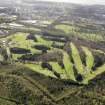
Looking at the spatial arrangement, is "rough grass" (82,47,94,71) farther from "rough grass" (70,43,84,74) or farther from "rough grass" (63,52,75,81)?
"rough grass" (63,52,75,81)

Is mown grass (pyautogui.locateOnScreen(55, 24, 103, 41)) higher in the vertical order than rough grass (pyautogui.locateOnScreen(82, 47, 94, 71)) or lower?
lower

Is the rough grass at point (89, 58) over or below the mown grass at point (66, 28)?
over

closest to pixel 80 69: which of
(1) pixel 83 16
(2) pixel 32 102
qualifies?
(2) pixel 32 102

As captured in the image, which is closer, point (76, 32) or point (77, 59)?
point (77, 59)

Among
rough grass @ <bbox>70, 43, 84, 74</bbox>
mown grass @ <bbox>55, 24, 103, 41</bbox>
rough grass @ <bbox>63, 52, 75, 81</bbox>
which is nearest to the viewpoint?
rough grass @ <bbox>63, 52, 75, 81</bbox>

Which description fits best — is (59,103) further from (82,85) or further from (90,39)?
(90,39)

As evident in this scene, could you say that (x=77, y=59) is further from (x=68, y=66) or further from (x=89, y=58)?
(x=68, y=66)

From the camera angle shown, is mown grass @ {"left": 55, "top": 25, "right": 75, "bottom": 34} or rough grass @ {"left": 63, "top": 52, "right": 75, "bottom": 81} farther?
mown grass @ {"left": 55, "top": 25, "right": 75, "bottom": 34}

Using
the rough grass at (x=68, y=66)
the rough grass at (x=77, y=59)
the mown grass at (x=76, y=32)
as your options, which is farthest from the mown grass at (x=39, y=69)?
the mown grass at (x=76, y=32)

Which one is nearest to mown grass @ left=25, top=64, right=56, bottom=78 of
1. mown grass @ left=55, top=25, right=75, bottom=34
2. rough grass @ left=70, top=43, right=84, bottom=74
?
rough grass @ left=70, top=43, right=84, bottom=74

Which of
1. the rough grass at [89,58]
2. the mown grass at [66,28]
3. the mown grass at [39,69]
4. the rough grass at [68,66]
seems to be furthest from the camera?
the mown grass at [66,28]

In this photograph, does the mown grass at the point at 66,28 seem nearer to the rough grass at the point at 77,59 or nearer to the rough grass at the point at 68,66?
the rough grass at the point at 77,59

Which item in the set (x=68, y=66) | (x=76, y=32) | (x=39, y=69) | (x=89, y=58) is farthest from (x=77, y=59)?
(x=76, y=32)
